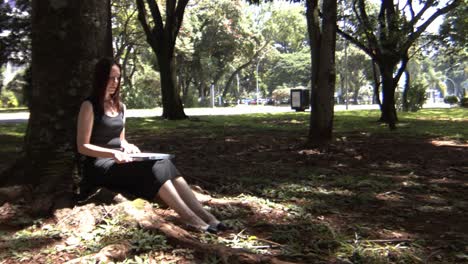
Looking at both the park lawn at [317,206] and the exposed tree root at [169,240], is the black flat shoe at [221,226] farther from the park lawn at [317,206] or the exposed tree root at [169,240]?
the exposed tree root at [169,240]

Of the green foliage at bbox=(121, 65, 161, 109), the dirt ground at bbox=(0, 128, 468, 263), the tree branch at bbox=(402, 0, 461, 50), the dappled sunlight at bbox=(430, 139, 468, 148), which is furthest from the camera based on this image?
the green foliage at bbox=(121, 65, 161, 109)

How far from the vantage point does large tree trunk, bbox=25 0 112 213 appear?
15.5 feet

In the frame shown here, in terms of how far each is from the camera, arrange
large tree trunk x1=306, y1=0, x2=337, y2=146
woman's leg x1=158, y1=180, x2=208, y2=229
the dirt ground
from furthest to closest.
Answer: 1. large tree trunk x1=306, y1=0, x2=337, y2=146
2. woman's leg x1=158, y1=180, x2=208, y2=229
3. the dirt ground

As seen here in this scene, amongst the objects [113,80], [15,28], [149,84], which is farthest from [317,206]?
[149,84]

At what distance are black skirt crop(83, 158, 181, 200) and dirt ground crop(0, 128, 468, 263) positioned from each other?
1.43ft

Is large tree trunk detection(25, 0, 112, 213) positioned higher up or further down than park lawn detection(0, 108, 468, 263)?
higher up

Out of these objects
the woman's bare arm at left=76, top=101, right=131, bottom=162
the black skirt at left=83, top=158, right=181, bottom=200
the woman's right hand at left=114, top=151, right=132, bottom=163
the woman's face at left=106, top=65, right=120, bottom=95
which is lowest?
the black skirt at left=83, top=158, right=181, bottom=200

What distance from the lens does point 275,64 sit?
2992 inches

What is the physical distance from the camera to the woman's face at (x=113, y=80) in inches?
170

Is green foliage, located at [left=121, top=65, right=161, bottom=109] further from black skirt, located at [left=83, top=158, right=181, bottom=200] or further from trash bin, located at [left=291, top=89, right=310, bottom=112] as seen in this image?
black skirt, located at [left=83, top=158, right=181, bottom=200]

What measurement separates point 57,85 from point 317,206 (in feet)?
9.61

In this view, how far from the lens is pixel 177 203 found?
415cm

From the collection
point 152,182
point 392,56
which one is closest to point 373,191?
point 152,182

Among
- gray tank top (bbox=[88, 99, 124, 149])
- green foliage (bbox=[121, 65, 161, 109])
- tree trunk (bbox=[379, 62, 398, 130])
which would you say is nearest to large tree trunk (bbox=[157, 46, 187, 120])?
tree trunk (bbox=[379, 62, 398, 130])
